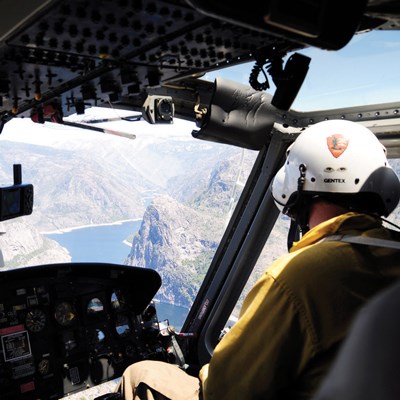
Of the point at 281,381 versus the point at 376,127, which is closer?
the point at 281,381

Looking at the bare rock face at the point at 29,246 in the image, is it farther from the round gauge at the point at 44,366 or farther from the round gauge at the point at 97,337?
the round gauge at the point at 44,366

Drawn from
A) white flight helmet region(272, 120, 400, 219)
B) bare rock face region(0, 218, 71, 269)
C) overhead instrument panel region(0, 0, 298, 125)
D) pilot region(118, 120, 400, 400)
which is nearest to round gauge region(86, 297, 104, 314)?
bare rock face region(0, 218, 71, 269)

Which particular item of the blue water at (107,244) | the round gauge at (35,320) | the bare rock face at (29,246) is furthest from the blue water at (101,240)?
the round gauge at (35,320)

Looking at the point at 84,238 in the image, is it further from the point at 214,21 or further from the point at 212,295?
the point at 214,21

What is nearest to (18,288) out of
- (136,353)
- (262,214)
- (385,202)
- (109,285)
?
(109,285)

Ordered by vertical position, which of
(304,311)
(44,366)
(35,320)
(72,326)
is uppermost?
(304,311)

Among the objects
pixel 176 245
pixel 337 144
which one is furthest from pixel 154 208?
pixel 337 144

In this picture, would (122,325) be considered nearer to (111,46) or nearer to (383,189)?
(383,189)
